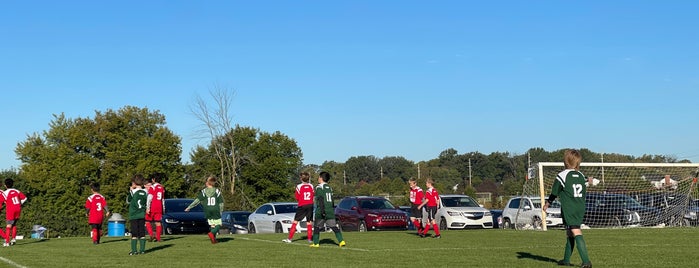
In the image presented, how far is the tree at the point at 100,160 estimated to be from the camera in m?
69.5

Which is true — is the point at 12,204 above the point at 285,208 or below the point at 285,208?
above

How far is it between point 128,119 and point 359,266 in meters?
62.6

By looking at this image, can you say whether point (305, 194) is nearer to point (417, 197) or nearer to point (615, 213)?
point (417, 197)

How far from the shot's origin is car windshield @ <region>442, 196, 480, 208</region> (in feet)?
109

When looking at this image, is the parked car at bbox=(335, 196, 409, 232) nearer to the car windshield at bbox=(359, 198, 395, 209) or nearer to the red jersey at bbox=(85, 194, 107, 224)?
the car windshield at bbox=(359, 198, 395, 209)

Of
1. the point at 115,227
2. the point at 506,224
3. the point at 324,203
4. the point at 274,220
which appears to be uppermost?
the point at 324,203

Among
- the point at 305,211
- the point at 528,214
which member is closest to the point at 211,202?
the point at 305,211

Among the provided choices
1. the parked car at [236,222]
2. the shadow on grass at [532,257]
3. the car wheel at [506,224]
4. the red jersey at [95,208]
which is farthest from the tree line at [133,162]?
the shadow on grass at [532,257]

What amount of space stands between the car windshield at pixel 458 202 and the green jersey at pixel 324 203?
14224mm

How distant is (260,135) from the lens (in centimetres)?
7712

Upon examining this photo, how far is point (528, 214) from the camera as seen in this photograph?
31359mm

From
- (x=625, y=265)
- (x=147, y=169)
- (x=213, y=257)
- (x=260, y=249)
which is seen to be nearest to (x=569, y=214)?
(x=625, y=265)

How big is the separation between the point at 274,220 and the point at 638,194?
1343cm

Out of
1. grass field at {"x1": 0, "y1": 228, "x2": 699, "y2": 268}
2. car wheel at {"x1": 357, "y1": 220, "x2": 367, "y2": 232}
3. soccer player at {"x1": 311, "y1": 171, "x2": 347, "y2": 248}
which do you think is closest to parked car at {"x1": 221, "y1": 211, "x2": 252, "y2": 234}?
car wheel at {"x1": 357, "y1": 220, "x2": 367, "y2": 232}
